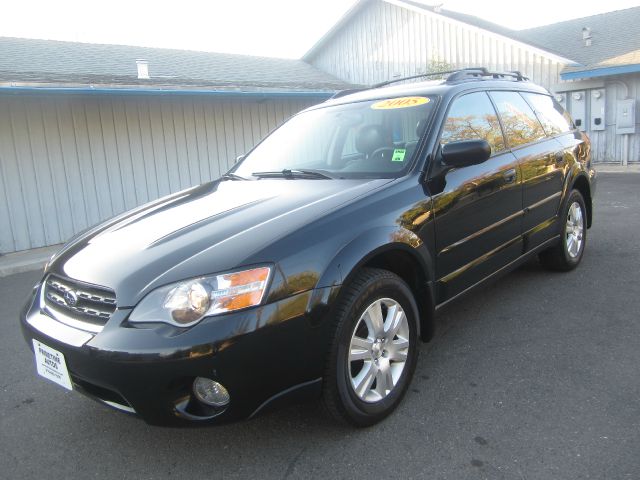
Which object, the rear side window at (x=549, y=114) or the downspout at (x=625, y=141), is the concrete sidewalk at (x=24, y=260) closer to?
the rear side window at (x=549, y=114)

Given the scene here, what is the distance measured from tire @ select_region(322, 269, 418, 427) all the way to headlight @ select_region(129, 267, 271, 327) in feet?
1.39

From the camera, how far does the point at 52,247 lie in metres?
8.11

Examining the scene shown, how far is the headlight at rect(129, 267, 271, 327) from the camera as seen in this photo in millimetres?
2047

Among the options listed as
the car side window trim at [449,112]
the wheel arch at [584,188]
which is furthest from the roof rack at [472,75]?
the wheel arch at [584,188]

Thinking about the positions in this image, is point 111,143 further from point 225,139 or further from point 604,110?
point 604,110

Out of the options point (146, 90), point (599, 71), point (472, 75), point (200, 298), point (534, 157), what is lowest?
point (200, 298)

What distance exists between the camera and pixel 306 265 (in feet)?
7.26

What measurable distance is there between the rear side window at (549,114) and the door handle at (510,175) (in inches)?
38.7

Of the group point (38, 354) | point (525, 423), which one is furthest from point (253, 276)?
point (525, 423)

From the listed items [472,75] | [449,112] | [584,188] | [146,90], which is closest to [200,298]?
[449,112]

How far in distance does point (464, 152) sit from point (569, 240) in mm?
2418

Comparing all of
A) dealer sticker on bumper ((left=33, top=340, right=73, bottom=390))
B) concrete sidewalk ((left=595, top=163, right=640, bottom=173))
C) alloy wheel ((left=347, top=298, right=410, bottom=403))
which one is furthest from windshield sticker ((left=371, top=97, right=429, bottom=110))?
concrete sidewalk ((left=595, top=163, right=640, bottom=173))

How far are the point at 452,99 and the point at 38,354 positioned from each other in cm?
271

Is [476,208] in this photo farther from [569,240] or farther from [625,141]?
[625,141]
